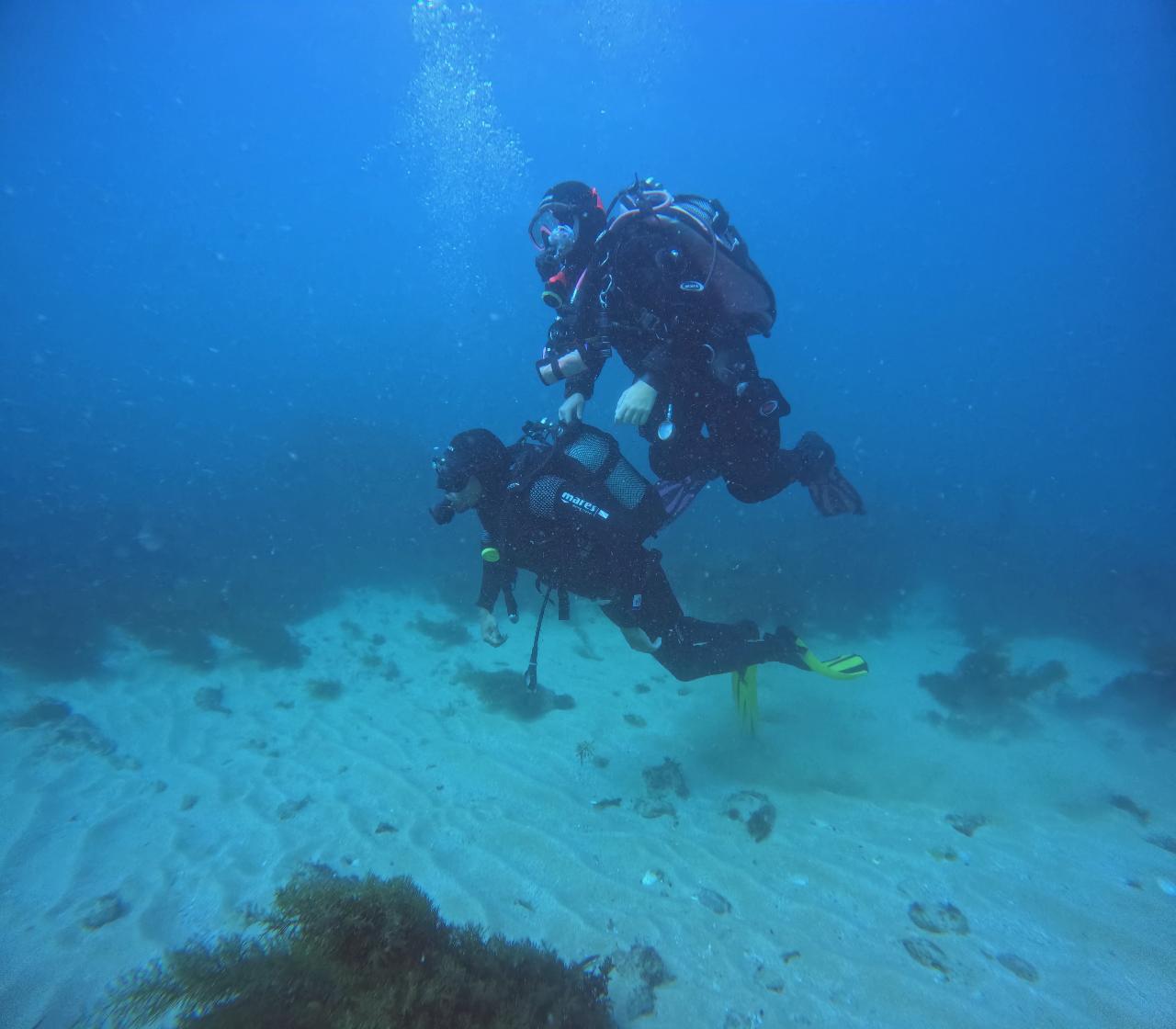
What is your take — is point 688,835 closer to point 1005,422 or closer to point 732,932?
point 732,932

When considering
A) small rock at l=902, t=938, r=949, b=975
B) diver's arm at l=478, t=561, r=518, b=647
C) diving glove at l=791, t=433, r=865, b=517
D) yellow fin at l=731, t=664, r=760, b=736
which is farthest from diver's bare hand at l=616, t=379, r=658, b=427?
small rock at l=902, t=938, r=949, b=975

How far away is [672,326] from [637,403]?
799 millimetres

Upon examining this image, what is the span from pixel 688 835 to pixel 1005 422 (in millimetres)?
84677

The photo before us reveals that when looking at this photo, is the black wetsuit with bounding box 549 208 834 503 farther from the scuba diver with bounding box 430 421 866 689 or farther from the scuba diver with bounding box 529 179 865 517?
the scuba diver with bounding box 430 421 866 689

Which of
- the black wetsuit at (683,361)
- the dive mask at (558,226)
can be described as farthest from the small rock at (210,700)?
the dive mask at (558,226)

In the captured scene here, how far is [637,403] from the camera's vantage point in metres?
4.25

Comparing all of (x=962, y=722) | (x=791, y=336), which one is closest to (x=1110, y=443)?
(x=791, y=336)

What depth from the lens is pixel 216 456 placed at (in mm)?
22781

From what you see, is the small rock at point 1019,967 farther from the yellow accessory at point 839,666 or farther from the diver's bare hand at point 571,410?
the diver's bare hand at point 571,410

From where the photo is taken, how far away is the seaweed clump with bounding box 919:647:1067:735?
319 inches

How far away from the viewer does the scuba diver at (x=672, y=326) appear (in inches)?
166

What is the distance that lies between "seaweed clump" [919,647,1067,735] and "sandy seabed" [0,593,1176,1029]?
346 millimetres

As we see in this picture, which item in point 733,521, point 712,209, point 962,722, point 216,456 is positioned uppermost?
point 216,456

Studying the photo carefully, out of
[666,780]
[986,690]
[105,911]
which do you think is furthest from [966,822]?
[105,911]
